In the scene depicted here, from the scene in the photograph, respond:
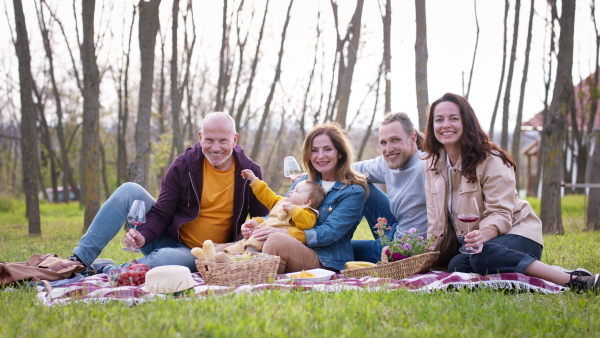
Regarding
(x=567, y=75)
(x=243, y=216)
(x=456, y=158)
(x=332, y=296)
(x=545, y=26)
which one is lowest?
(x=332, y=296)

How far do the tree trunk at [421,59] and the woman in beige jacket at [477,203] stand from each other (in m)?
4.51

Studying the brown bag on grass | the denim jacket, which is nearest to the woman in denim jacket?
the denim jacket

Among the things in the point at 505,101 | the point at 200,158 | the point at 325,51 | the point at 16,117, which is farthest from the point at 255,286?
the point at 16,117

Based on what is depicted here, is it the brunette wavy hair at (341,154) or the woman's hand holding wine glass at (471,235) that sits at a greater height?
the brunette wavy hair at (341,154)

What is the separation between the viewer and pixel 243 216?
17.9 feet

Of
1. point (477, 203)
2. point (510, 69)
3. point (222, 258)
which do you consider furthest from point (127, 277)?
point (510, 69)

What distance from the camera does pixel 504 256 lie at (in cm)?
429

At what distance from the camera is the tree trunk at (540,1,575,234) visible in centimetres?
911

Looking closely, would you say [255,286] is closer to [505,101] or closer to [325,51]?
[505,101]

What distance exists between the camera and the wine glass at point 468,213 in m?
4.02

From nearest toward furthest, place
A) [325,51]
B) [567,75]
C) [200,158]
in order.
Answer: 1. [200,158]
2. [567,75]
3. [325,51]

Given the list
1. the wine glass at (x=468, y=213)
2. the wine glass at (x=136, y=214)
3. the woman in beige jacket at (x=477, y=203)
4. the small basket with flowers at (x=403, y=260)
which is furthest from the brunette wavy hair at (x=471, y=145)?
the wine glass at (x=136, y=214)

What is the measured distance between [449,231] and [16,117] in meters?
33.5

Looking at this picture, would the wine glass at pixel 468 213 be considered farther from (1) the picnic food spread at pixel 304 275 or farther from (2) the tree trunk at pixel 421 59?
(2) the tree trunk at pixel 421 59
